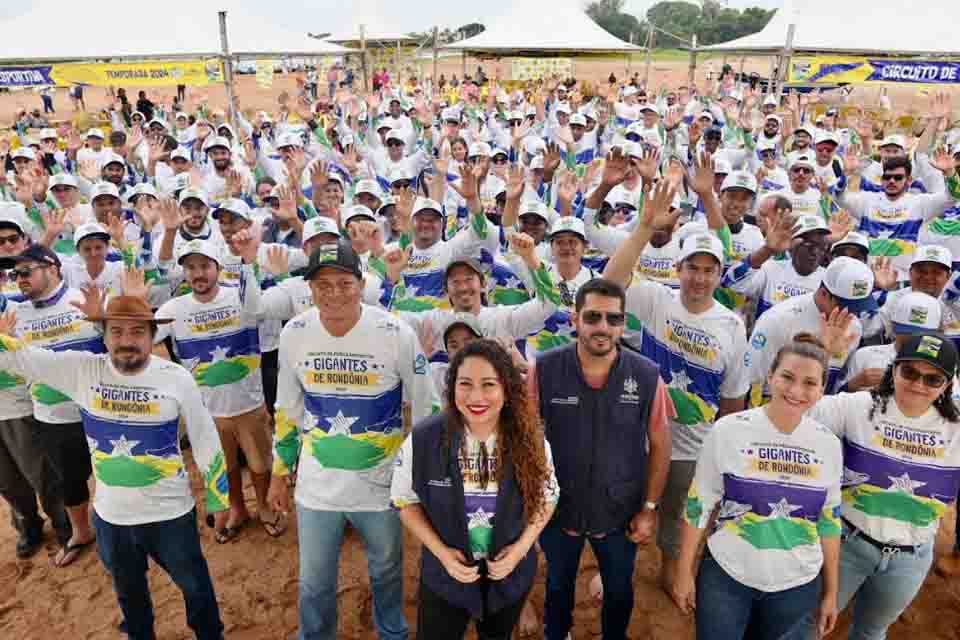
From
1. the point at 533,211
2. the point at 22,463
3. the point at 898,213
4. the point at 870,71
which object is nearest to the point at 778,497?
the point at 533,211

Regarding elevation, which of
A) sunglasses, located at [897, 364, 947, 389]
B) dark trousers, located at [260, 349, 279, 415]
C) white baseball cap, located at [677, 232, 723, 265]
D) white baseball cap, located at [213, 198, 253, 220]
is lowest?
dark trousers, located at [260, 349, 279, 415]

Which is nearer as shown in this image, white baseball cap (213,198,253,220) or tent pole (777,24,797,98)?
white baseball cap (213,198,253,220)

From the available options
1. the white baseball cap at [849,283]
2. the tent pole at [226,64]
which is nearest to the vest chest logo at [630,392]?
the white baseball cap at [849,283]

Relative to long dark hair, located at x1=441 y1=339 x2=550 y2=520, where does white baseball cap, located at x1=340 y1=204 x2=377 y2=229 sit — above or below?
above

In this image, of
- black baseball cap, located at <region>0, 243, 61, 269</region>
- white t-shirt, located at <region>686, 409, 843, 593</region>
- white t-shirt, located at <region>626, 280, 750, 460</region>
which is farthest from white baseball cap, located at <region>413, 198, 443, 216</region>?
white t-shirt, located at <region>686, 409, 843, 593</region>

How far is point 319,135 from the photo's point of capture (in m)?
11.9

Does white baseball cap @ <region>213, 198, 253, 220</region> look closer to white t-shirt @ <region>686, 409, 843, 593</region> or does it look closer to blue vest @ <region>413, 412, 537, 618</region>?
blue vest @ <region>413, 412, 537, 618</region>

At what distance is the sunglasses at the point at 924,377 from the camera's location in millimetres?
2908

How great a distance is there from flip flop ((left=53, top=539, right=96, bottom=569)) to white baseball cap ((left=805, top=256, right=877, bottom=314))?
5861mm

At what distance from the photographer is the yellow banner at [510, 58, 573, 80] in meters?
19.8

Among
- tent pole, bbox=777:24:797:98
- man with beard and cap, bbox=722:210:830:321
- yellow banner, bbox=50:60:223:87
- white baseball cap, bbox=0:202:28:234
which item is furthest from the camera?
tent pole, bbox=777:24:797:98

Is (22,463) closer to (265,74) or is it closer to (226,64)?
(226,64)

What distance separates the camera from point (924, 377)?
115 inches

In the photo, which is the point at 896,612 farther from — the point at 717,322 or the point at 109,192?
the point at 109,192
